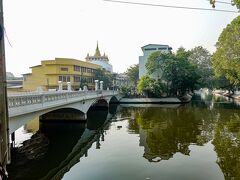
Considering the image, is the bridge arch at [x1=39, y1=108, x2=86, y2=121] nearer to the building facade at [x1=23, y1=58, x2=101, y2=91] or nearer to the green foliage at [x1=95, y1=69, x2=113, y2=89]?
the building facade at [x1=23, y1=58, x2=101, y2=91]

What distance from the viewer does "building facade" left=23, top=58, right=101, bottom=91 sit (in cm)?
4712

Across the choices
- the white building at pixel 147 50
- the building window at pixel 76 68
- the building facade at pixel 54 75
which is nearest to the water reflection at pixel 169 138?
the building facade at pixel 54 75

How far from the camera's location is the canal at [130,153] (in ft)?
35.0

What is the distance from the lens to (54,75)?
155 ft

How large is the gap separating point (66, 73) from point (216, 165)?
39825mm

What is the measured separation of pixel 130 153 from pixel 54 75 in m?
36.4

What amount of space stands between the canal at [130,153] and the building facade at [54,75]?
26388 millimetres

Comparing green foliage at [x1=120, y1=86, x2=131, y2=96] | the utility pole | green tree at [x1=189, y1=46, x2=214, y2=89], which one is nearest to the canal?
the utility pole

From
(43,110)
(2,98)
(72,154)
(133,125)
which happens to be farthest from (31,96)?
(133,125)

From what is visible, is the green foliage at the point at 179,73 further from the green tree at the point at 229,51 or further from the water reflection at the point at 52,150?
the water reflection at the point at 52,150

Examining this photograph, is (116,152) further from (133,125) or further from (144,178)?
(133,125)

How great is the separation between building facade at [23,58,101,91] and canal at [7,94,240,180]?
2639 cm

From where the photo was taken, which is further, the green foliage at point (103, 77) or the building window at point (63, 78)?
the green foliage at point (103, 77)

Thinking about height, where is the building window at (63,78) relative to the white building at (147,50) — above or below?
below
